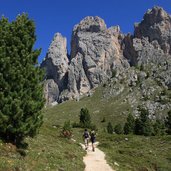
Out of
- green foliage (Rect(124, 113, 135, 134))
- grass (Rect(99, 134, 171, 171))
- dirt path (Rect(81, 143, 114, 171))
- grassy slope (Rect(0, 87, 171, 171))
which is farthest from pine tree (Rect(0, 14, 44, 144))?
green foliage (Rect(124, 113, 135, 134))

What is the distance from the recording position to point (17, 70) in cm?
2683

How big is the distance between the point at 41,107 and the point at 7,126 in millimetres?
3820

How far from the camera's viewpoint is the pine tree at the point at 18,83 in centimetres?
2577

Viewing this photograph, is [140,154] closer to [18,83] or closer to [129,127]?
[18,83]

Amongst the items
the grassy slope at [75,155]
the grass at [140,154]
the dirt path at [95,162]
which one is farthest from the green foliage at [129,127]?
the dirt path at [95,162]

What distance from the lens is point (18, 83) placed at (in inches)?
1058

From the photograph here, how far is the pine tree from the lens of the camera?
2577cm

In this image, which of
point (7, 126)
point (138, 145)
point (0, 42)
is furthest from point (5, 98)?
point (138, 145)

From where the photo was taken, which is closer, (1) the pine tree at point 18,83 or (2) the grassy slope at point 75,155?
(2) the grassy slope at point 75,155

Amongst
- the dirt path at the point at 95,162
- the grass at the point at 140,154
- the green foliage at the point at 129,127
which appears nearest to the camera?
the dirt path at the point at 95,162

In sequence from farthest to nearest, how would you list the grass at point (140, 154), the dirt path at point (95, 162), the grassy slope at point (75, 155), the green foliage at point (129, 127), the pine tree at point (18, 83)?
the green foliage at point (129, 127), the grass at point (140, 154), the dirt path at point (95, 162), the pine tree at point (18, 83), the grassy slope at point (75, 155)

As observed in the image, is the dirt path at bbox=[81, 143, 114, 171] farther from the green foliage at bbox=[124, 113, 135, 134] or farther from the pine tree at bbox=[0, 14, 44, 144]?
the green foliage at bbox=[124, 113, 135, 134]

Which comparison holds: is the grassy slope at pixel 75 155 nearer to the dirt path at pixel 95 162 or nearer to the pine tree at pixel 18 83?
the dirt path at pixel 95 162

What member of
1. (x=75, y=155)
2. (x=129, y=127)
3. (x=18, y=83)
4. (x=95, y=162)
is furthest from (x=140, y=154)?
(x=129, y=127)
